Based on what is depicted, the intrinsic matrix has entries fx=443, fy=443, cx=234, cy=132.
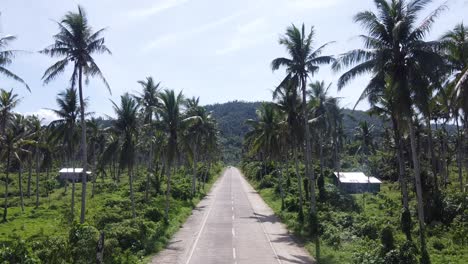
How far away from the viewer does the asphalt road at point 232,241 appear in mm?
21328

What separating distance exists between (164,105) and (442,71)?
60.3 feet

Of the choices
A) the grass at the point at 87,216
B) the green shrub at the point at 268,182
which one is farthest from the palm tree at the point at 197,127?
the green shrub at the point at 268,182

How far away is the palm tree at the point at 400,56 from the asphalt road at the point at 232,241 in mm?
7188

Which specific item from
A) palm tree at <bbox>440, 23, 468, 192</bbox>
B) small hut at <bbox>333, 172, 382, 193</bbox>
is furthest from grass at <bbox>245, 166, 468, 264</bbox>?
small hut at <bbox>333, 172, 382, 193</bbox>

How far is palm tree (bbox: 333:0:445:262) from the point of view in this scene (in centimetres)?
2022

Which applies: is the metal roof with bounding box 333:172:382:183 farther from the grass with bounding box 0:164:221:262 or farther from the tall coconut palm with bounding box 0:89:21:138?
the tall coconut palm with bounding box 0:89:21:138

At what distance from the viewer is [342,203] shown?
4012 centimetres

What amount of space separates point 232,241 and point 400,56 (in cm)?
1359

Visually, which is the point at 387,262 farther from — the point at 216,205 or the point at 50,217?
the point at 50,217

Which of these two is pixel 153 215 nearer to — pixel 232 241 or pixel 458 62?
pixel 232 241

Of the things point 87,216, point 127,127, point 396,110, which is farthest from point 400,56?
point 87,216

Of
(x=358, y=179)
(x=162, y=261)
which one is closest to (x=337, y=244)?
(x=162, y=261)

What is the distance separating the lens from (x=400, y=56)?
20922 millimetres

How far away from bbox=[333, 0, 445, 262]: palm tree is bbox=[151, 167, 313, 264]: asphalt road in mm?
7188
